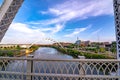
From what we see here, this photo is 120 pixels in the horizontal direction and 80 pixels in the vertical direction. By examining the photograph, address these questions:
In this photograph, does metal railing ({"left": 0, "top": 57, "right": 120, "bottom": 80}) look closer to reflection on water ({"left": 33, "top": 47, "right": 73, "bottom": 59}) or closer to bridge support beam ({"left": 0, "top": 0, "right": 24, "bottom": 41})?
reflection on water ({"left": 33, "top": 47, "right": 73, "bottom": 59})

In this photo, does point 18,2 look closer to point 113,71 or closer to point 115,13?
point 115,13

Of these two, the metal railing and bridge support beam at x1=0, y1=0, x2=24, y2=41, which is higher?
bridge support beam at x1=0, y1=0, x2=24, y2=41

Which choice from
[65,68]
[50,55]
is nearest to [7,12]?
[65,68]

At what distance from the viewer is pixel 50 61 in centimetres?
310

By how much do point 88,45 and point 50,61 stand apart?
187ft

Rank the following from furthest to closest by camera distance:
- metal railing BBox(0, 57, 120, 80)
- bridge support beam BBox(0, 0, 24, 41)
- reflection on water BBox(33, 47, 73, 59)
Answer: reflection on water BBox(33, 47, 73, 59) < bridge support beam BBox(0, 0, 24, 41) < metal railing BBox(0, 57, 120, 80)

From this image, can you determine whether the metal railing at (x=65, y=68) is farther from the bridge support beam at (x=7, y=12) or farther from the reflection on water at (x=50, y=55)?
the bridge support beam at (x=7, y=12)

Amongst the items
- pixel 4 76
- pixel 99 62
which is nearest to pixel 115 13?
pixel 99 62

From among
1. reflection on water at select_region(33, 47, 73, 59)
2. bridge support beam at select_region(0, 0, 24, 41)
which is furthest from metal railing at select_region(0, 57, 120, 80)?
bridge support beam at select_region(0, 0, 24, 41)

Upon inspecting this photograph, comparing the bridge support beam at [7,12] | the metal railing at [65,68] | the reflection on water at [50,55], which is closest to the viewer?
the metal railing at [65,68]

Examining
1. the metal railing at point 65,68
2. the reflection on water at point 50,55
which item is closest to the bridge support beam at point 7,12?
the metal railing at point 65,68

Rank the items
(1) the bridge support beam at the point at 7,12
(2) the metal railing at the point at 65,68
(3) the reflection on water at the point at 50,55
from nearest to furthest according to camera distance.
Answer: (2) the metal railing at the point at 65,68, (1) the bridge support beam at the point at 7,12, (3) the reflection on water at the point at 50,55

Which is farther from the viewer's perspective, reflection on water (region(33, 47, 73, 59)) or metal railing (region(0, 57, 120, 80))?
reflection on water (region(33, 47, 73, 59))

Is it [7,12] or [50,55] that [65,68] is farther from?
[50,55]
